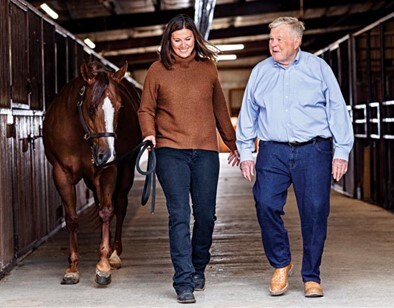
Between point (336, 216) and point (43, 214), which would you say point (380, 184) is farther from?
point (43, 214)

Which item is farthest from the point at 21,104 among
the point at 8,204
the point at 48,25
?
the point at 48,25

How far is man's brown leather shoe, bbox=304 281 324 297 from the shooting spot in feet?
14.3

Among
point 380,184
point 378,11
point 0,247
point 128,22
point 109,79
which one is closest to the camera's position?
point 109,79

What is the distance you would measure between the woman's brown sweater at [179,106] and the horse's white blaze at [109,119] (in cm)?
27

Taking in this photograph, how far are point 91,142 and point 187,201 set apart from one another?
0.71 meters

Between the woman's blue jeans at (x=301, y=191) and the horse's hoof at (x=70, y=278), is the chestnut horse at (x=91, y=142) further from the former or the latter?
the woman's blue jeans at (x=301, y=191)

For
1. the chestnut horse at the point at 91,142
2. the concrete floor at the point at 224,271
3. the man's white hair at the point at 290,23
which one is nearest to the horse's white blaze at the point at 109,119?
the chestnut horse at the point at 91,142

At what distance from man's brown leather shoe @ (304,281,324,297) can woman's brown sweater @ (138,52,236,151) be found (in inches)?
33.0

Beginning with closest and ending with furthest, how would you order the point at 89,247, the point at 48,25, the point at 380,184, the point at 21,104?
1. the point at 21,104
2. the point at 89,247
3. the point at 48,25
4. the point at 380,184

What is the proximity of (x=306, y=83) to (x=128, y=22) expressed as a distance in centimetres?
1045

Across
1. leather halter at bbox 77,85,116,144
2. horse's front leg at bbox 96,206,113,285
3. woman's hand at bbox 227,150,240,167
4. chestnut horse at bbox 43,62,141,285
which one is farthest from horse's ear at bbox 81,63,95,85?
woman's hand at bbox 227,150,240,167

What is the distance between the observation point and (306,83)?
14.3 feet

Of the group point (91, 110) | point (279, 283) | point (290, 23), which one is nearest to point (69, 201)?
point (91, 110)

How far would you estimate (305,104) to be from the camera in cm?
434
